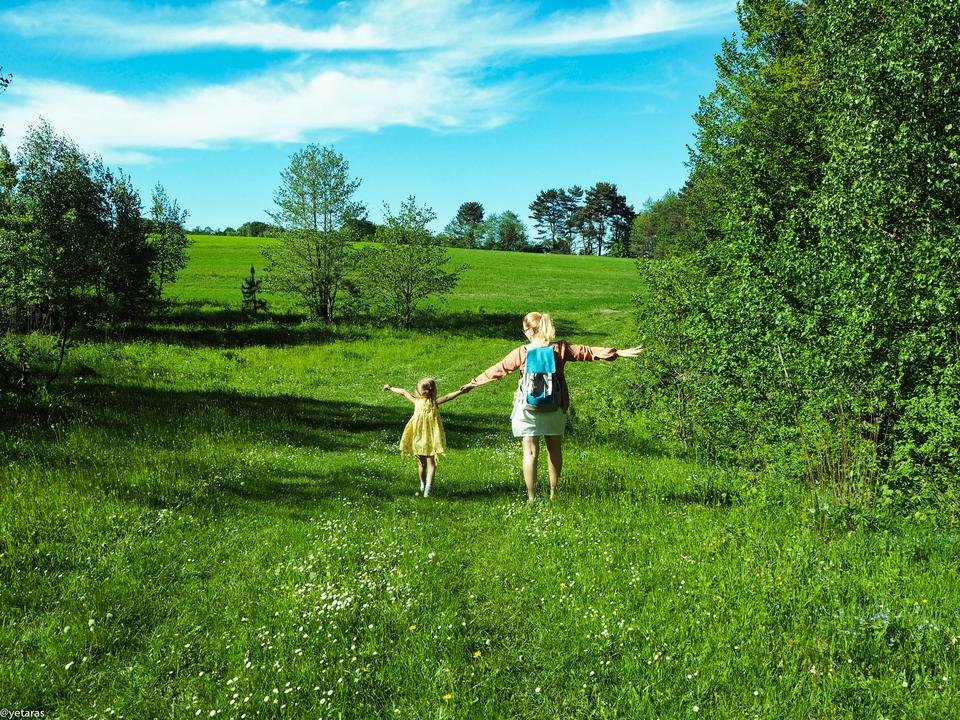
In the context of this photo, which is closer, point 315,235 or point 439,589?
point 439,589

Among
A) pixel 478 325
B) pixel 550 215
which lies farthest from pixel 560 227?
pixel 478 325

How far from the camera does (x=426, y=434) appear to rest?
9531 mm

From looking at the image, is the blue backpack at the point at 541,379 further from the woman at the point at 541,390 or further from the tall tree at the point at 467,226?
the tall tree at the point at 467,226

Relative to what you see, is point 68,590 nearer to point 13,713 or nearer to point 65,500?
point 13,713

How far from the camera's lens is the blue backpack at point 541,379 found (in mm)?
8164

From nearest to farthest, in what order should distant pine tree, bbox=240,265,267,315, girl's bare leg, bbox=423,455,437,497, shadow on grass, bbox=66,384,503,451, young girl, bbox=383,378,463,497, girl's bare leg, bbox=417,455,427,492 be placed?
girl's bare leg, bbox=423,455,437,497
young girl, bbox=383,378,463,497
girl's bare leg, bbox=417,455,427,492
shadow on grass, bbox=66,384,503,451
distant pine tree, bbox=240,265,267,315

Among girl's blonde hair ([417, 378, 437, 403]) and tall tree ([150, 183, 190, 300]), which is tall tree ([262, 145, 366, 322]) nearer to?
tall tree ([150, 183, 190, 300])

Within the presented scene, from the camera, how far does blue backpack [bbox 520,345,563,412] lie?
26.8 feet

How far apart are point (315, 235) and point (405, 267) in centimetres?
613

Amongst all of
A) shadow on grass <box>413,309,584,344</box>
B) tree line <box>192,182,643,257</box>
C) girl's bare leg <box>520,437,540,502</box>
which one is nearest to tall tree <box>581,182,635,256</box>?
tree line <box>192,182,643,257</box>

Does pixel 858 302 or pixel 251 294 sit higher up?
pixel 251 294

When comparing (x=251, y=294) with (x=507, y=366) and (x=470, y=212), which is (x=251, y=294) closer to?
(x=507, y=366)

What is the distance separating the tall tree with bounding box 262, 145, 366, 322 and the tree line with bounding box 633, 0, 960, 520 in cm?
2916

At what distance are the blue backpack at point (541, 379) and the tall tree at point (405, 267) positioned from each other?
101 ft
